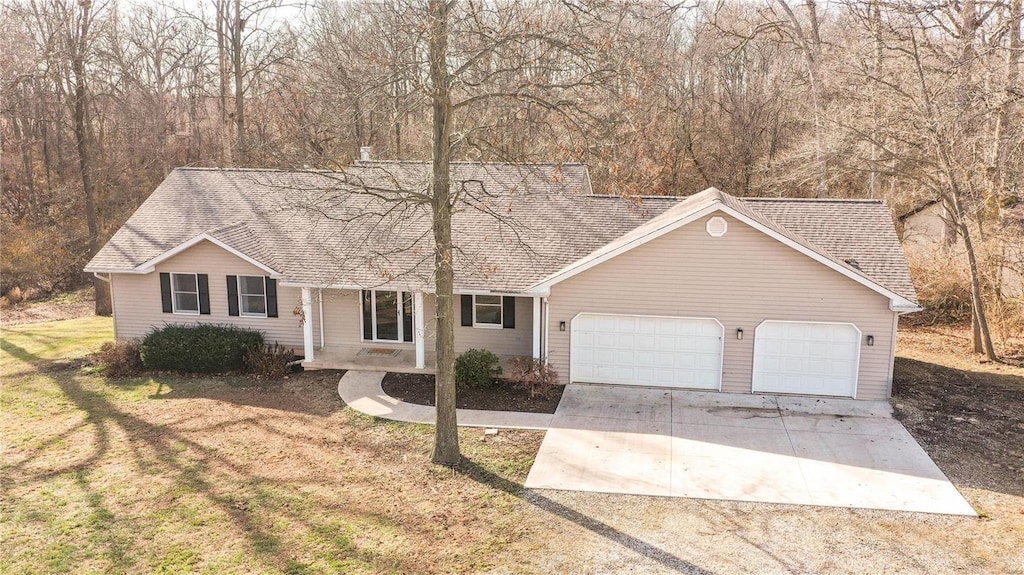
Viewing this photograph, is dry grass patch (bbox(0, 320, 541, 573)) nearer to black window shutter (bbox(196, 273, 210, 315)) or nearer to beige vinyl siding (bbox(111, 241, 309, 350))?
beige vinyl siding (bbox(111, 241, 309, 350))

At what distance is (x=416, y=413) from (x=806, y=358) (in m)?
8.75

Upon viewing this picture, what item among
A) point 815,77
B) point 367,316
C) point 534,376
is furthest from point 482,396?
point 815,77

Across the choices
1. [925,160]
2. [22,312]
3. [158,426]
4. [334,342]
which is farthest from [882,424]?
[22,312]

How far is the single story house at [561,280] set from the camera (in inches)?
605

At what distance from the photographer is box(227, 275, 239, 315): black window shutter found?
1884cm

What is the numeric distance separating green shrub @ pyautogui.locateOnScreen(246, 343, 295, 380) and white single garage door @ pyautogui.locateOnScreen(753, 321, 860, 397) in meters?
11.6

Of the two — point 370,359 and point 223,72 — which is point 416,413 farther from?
point 223,72

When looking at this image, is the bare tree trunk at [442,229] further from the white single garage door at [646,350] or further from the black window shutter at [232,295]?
the black window shutter at [232,295]

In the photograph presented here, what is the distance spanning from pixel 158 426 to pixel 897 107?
20.5m

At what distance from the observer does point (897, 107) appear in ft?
64.4

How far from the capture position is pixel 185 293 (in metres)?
19.1

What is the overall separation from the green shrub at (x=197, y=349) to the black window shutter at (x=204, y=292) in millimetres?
877

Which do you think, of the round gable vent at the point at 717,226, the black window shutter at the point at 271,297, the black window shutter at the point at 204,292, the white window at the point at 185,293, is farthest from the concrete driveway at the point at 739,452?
the white window at the point at 185,293

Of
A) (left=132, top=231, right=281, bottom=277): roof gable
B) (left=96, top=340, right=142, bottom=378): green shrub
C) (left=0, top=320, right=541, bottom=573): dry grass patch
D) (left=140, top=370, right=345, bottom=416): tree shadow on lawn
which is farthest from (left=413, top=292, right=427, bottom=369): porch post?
(left=96, top=340, right=142, bottom=378): green shrub
